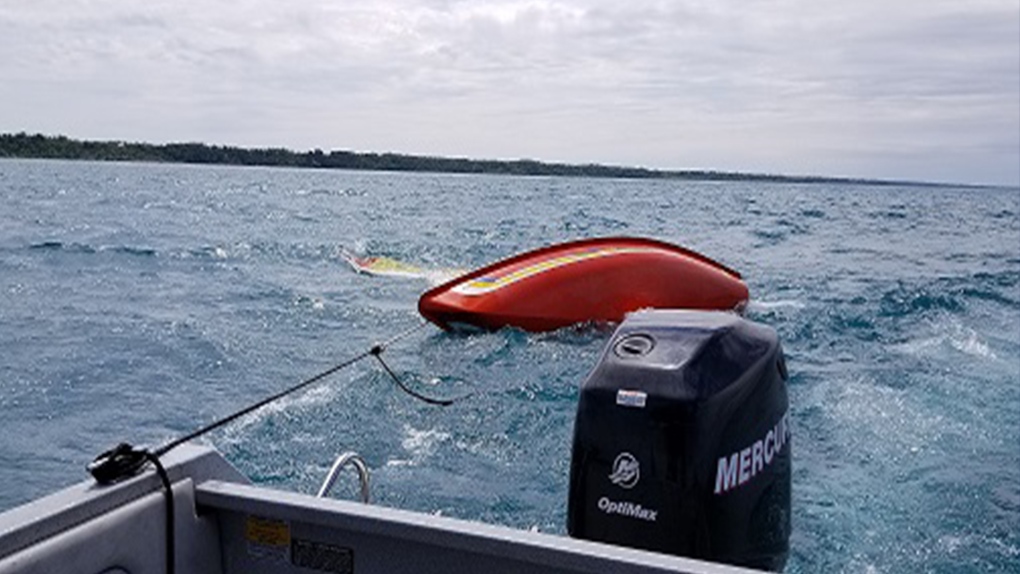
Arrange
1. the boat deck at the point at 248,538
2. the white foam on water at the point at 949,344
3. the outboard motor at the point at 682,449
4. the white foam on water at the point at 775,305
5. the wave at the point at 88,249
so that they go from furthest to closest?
the wave at the point at 88,249 → the white foam on water at the point at 775,305 → the white foam on water at the point at 949,344 → the outboard motor at the point at 682,449 → the boat deck at the point at 248,538

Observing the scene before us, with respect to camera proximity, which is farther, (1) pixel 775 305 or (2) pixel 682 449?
(1) pixel 775 305

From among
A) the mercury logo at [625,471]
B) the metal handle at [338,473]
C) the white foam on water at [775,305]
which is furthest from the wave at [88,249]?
the mercury logo at [625,471]

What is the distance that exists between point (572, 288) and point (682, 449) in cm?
554

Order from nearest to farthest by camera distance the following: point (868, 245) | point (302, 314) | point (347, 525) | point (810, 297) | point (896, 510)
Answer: point (347, 525) < point (896, 510) < point (302, 314) < point (810, 297) < point (868, 245)

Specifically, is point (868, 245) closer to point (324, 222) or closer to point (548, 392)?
point (324, 222)

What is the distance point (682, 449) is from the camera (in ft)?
8.36

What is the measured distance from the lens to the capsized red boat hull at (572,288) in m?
7.93

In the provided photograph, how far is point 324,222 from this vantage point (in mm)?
25938

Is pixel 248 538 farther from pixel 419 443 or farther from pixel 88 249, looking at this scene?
pixel 88 249

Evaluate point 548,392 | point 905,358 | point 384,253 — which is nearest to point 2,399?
point 548,392

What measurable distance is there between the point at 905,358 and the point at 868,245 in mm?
12985

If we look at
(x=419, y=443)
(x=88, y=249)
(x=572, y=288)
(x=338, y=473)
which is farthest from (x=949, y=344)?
(x=88, y=249)

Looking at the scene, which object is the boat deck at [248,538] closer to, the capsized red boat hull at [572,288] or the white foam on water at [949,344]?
the capsized red boat hull at [572,288]

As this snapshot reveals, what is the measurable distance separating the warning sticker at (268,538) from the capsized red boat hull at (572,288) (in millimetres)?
5642
